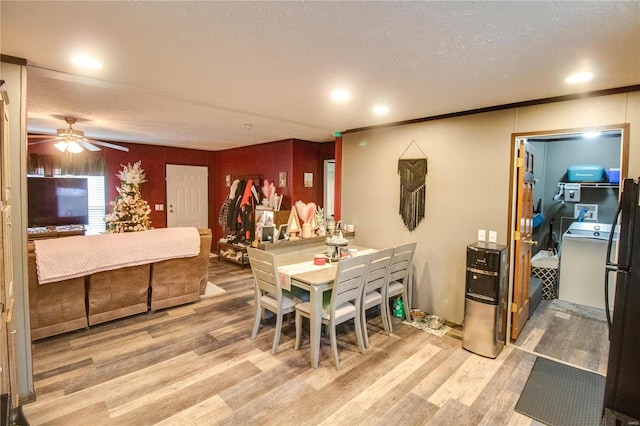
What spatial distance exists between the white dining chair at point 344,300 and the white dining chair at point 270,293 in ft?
0.51

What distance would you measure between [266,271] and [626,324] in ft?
8.45

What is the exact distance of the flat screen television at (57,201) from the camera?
5.35 m

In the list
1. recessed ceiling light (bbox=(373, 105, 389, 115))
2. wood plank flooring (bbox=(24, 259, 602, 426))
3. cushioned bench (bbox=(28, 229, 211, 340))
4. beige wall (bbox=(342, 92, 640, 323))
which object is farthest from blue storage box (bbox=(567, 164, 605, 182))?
cushioned bench (bbox=(28, 229, 211, 340))

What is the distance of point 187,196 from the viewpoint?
704 centimetres

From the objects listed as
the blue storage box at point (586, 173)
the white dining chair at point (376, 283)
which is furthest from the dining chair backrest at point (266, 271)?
the blue storage box at point (586, 173)

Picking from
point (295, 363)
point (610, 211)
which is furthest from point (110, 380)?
point (610, 211)

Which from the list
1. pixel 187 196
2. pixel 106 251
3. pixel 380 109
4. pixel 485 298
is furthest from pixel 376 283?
pixel 187 196

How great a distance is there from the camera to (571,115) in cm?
279

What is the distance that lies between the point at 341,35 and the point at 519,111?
7.16 ft

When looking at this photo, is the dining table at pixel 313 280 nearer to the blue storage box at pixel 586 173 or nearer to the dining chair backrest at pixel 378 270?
the dining chair backrest at pixel 378 270

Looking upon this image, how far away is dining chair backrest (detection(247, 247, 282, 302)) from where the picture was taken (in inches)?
116

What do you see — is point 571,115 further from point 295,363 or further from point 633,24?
point 295,363

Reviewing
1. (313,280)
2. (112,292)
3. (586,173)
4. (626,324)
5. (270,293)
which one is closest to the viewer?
(626,324)

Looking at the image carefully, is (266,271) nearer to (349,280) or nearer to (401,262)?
(349,280)
